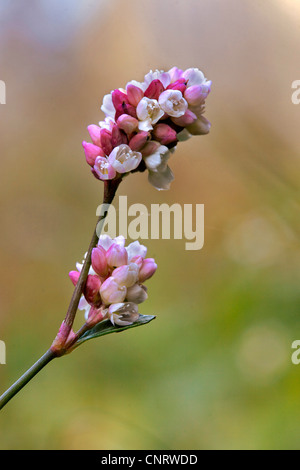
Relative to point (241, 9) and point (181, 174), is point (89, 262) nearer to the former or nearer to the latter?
point (181, 174)

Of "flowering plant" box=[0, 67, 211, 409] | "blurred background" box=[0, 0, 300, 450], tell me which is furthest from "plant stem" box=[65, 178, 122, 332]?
"blurred background" box=[0, 0, 300, 450]

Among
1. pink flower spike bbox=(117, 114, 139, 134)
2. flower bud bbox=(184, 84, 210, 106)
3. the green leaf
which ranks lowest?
the green leaf

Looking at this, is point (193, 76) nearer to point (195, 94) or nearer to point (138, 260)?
point (195, 94)

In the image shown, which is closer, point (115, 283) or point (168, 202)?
point (115, 283)

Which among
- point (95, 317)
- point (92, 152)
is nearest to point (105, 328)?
point (95, 317)

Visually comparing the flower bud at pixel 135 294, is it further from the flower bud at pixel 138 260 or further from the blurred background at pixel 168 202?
the blurred background at pixel 168 202

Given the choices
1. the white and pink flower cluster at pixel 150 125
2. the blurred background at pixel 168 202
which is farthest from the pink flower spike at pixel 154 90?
the blurred background at pixel 168 202

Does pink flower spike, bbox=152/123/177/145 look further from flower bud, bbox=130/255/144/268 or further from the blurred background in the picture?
the blurred background
